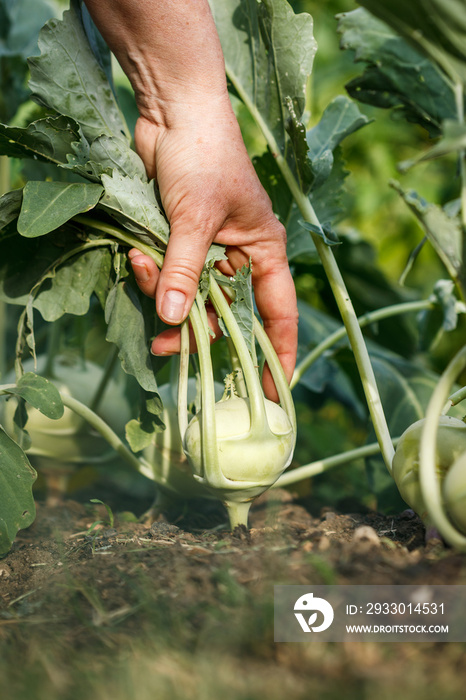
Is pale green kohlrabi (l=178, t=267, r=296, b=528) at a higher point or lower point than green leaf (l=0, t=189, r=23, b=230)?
lower

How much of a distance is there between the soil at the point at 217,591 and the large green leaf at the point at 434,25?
67 cm

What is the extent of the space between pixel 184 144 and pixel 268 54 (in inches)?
13.1

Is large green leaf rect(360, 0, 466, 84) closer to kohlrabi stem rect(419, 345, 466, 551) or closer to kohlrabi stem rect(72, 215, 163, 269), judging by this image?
kohlrabi stem rect(419, 345, 466, 551)

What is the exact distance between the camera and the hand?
3.64ft

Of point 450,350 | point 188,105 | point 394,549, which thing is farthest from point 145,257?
point 450,350

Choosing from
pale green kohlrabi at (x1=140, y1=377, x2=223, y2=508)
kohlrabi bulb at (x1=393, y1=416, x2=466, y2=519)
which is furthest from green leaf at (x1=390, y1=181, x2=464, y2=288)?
pale green kohlrabi at (x1=140, y1=377, x2=223, y2=508)

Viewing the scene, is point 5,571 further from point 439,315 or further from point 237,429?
point 439,315

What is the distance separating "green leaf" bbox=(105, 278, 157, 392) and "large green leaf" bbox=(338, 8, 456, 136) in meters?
0.71

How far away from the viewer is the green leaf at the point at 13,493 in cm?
108

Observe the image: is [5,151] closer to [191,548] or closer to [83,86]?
[83,86]

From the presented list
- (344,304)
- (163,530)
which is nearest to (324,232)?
(344,304)

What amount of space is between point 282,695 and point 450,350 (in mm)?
2418

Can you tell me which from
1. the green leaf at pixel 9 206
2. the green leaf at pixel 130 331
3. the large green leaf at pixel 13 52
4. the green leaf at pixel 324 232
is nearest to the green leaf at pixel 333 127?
the green leaf at pixel 324 232

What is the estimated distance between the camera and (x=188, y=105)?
47.2 inches
